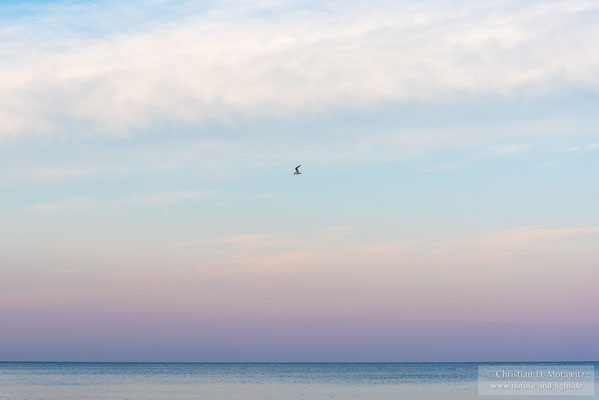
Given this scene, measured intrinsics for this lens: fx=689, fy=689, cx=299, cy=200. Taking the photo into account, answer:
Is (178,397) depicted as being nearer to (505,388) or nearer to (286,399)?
(286,399)

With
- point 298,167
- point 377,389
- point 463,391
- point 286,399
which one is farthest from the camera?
point 377,389

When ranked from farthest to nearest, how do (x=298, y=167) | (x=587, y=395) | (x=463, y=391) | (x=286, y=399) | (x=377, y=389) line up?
1. (x=377, y=389)
2. (x=463, y=391)
3. (x=286, y=399)
4. (x=587, y=395)
5. (x=298, y=167)

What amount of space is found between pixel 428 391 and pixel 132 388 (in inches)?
1782

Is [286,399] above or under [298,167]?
under

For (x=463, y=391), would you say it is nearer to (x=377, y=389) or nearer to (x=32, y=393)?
(x=377, y=389)

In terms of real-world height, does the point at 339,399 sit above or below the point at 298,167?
below

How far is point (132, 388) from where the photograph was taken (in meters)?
107

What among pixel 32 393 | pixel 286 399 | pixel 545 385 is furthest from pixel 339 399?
pixel 32 393

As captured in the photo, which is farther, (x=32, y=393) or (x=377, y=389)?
(x=377, y=389)

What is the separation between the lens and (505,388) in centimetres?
9325

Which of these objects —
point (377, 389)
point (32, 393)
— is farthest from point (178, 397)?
point (377, 389)

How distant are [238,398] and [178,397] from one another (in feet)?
26.3

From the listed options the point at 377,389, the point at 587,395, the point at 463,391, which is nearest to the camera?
the point at 587,395

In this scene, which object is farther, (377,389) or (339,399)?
(377,389)
